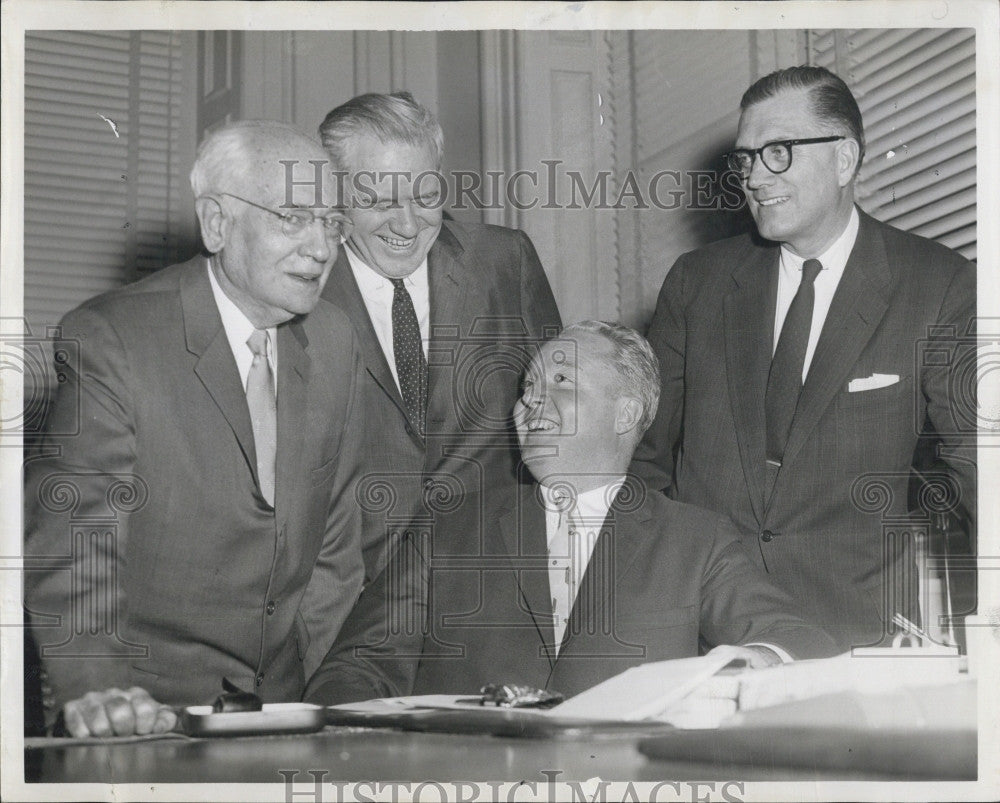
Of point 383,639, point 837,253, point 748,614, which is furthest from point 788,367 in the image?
point 383,639

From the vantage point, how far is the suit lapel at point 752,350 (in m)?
4.92

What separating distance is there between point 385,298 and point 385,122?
613mm

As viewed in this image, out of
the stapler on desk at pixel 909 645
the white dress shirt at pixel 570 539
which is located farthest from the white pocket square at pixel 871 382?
the white dress shirt at pixel 570 539

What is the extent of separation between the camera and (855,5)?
5152mm

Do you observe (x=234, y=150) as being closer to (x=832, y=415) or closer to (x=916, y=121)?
(x=832, y=415)

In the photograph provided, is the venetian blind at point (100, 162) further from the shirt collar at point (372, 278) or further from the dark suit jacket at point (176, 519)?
the shirt collar at point (372, 278)

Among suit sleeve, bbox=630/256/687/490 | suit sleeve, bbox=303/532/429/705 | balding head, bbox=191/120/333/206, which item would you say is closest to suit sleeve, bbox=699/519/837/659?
suit sleeve, bbox=630/256/687/490

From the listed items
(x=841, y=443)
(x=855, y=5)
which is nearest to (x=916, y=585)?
(x=841, y=443)

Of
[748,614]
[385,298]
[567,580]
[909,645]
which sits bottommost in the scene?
[909,645]

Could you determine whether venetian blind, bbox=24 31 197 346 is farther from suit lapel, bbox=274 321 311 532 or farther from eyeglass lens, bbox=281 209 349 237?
suit lapel, bbox=274 321 311 532

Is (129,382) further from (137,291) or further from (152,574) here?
(152,574)

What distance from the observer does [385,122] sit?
5043 millimetres

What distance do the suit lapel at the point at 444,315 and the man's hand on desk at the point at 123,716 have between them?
1290mm

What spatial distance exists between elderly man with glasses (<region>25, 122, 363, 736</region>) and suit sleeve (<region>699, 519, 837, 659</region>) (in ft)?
3.88
